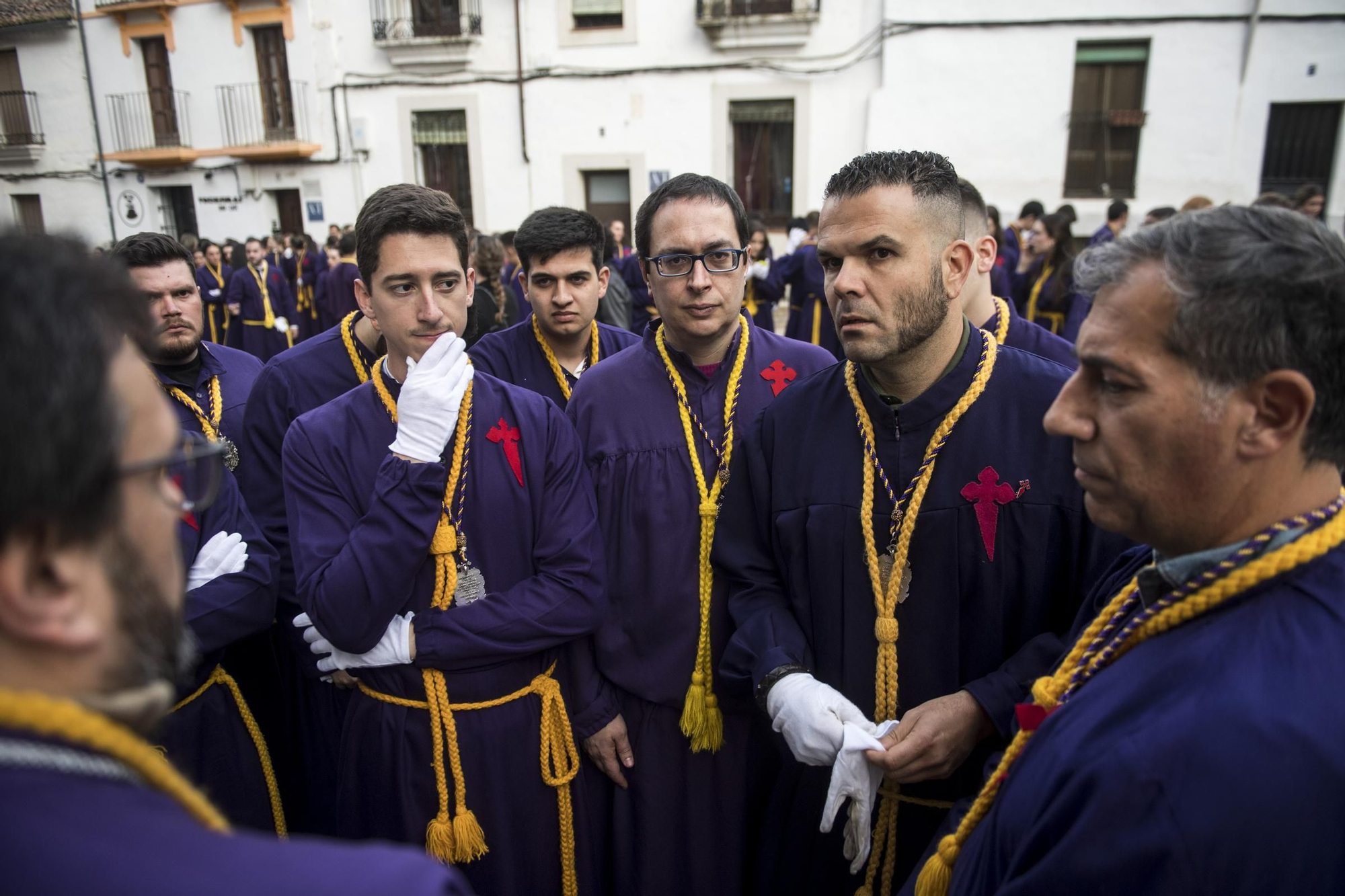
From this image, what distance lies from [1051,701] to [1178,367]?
0.60 meters

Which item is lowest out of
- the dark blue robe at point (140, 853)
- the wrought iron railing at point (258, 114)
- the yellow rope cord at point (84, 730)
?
the dark blue robe at point (140, 853)

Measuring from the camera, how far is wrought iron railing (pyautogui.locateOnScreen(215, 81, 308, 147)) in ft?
53.8

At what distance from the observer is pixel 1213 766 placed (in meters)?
1.00

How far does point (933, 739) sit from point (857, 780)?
18 cm

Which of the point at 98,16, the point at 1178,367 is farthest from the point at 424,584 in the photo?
the point at 98,16

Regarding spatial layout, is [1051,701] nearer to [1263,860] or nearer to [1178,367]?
[1263,860]

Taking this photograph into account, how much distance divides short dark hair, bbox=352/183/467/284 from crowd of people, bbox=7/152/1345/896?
0.01 metres

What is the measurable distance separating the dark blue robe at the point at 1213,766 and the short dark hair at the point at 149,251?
11.5 feet

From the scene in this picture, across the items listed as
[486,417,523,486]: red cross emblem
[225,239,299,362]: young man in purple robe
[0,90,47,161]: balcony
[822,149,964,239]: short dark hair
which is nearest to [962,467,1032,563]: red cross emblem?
[822,149,964,239]: short dark hair

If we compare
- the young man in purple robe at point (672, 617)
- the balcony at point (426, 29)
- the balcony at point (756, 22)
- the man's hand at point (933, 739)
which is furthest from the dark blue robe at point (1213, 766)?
the balcony at point (426, 29)

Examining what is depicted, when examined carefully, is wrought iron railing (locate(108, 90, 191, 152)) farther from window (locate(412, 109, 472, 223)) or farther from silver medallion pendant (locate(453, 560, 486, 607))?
silver medallion pendant (locate(453, 560, 486, 607))

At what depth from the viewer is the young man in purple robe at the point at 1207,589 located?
986 millimetres

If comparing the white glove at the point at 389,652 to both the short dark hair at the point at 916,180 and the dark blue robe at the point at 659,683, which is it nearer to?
the dark blue robe at the point at 659,683

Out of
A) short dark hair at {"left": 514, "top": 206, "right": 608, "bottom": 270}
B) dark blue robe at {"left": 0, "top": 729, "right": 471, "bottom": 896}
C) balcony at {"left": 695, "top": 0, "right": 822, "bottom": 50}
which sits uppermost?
balcony at {"left": 695, "top": 0, "right": 822, "bottom": 50}
